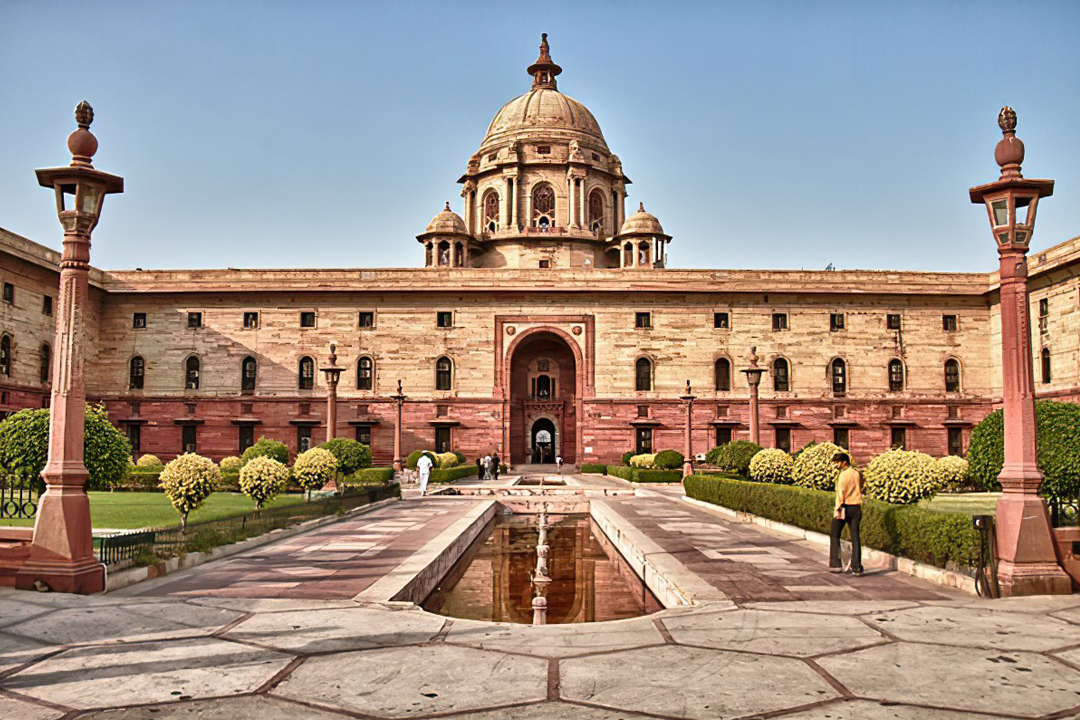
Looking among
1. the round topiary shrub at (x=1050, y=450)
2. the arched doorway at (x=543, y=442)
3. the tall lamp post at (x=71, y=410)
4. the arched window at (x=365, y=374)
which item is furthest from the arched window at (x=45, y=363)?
the round topiary shrub at (x=1050, y=450)

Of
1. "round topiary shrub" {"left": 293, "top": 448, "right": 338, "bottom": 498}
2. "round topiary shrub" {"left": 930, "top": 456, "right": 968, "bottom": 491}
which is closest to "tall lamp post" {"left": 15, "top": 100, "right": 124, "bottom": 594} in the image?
"round topiary shrub" {"left": 293, "top": 448, "right": 338, "bottom": 498}

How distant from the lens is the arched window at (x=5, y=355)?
31.2 m

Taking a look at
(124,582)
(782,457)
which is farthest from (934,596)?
(782,457)

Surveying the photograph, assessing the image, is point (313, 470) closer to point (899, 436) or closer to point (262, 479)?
point (262, 479)

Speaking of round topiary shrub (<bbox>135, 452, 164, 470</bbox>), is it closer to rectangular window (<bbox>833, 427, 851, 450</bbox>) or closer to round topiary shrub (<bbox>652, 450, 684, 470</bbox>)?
round topiary shrub (<bbox>652, 450, 684, 470</bbox>)

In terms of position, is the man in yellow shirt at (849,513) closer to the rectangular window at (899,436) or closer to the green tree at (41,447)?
the green tree at (41,447)

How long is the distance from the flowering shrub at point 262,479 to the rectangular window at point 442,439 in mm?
21828

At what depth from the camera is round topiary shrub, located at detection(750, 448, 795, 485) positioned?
70.3 ft

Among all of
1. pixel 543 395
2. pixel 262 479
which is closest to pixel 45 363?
pixel 543 395

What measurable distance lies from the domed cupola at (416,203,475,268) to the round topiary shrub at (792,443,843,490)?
30502 mm

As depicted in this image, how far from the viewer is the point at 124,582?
9172 millimetres

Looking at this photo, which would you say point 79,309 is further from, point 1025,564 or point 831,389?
point 831,389

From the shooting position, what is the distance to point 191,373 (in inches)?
1554

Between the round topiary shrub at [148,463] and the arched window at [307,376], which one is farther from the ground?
the arched window at [307,376]
